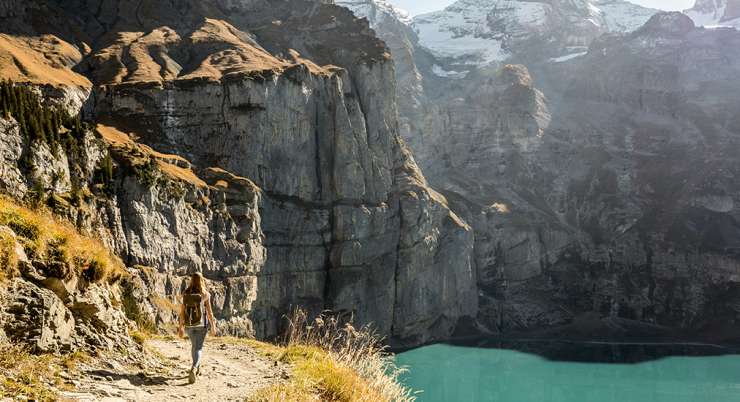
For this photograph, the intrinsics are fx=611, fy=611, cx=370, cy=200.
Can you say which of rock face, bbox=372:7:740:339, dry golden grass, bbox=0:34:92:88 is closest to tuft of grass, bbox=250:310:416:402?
dry golden grass, bbox=0:34:92:88

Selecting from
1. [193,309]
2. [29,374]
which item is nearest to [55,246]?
[29,374]

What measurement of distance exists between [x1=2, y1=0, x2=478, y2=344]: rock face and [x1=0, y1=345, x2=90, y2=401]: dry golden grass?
34312 mm

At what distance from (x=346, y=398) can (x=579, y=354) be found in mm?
102894

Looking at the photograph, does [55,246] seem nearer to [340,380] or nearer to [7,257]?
[7,257]

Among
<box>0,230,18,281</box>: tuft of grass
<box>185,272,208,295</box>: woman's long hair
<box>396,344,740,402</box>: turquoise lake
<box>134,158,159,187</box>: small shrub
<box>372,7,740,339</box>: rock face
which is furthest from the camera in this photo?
<box>372,7,740,339</box>: rock face

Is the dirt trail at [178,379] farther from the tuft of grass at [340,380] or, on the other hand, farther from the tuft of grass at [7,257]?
the tuft of grass at [7,257]

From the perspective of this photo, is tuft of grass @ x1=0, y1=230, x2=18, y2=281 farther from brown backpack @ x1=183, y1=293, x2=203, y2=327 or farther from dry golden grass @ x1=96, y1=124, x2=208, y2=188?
dry golden grass @ x1=96, y1=124, x2=208, y2=188

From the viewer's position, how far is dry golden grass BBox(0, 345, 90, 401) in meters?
8.81

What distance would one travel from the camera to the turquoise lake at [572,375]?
254 ft

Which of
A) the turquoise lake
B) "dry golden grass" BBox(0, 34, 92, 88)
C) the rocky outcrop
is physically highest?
"dry golden grass" BBox(0, 34, 92, 88)

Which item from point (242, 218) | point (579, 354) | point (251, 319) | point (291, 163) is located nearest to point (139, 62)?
point (291, 163)

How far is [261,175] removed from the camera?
81.3m

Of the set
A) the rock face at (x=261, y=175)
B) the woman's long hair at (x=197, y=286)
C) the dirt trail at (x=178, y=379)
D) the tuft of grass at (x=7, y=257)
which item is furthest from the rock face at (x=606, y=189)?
the tuft of grass at (x=7, y=257)

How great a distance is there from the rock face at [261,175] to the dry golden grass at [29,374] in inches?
1351
